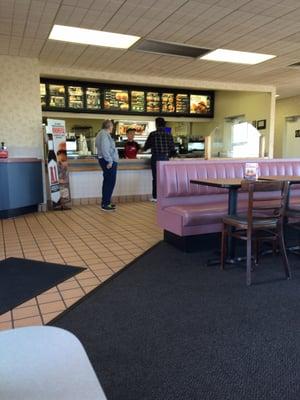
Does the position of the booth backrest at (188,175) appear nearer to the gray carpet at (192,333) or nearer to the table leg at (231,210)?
the table leg at (231,210)

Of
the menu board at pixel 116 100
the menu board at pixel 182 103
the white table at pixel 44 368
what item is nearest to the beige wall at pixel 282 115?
the menu board at pixel 182 103

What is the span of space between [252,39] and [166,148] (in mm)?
2593

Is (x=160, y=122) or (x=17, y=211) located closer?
(x=17, y=211)

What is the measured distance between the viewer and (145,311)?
97.2 inches

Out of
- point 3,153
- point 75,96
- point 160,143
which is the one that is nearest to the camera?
point 3,153

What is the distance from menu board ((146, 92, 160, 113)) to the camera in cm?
911

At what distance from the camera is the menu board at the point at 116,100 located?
8641 millimetres

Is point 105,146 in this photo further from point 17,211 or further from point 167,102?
point 167,102

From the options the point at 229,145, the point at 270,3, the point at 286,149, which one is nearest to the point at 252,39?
the point at 270,3

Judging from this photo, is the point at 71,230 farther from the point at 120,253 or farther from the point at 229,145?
the point at 229,145

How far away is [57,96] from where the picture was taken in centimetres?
812

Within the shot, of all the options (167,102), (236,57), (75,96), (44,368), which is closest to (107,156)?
(75,96)

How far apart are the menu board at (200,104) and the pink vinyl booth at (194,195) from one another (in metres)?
5.01

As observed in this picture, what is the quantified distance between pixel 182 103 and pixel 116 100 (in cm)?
192
